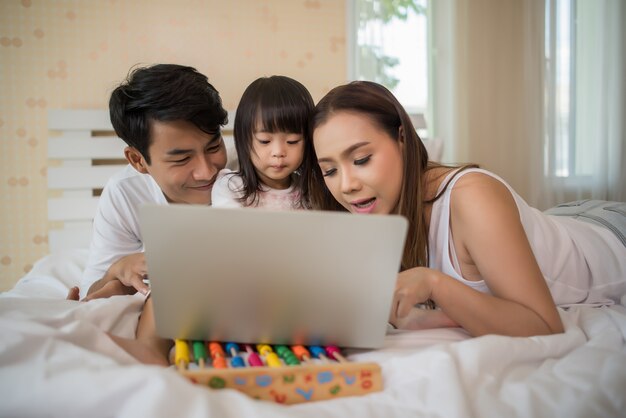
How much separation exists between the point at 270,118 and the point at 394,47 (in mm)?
1972

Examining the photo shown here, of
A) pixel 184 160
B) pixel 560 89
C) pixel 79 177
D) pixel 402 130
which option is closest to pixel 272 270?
pixel 402 130

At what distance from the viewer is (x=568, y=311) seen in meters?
1.15

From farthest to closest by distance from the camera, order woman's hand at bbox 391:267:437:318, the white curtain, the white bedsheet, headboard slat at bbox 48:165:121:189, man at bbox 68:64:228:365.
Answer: the white curtain, headboard slat at bbox 48:165:121:189, man at bbox 68:64:228:365, woman's hand at bbox 391:267:437:318, the white bedsheet

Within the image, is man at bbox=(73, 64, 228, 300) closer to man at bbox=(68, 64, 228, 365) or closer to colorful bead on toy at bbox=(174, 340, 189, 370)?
man at bbox=(68, 64, 228, 365)

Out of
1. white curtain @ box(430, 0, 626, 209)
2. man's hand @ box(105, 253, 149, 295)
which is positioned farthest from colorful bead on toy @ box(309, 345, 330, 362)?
white curtain @ box(430, 0, 626, 209)

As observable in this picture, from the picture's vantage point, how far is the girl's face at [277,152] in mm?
1396

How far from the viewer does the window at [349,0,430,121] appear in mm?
2949

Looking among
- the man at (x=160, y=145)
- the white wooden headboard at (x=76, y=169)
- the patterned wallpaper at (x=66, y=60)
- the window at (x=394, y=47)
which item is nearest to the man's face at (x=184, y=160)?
the man at (x=160, y=145)

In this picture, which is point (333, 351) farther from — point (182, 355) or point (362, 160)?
point (362, 160)

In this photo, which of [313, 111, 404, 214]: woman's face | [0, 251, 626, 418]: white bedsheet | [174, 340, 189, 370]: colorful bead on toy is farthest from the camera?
[313, 111, 404, 214]: woman's face

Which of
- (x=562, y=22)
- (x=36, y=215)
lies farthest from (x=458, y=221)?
(x=562, y=22)

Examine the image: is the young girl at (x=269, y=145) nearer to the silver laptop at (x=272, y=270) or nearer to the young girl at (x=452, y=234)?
the young girl at (x=452, y=234)

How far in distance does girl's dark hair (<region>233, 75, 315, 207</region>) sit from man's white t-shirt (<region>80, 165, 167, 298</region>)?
0.35 meters

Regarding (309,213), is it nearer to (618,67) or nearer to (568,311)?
(568,311)
